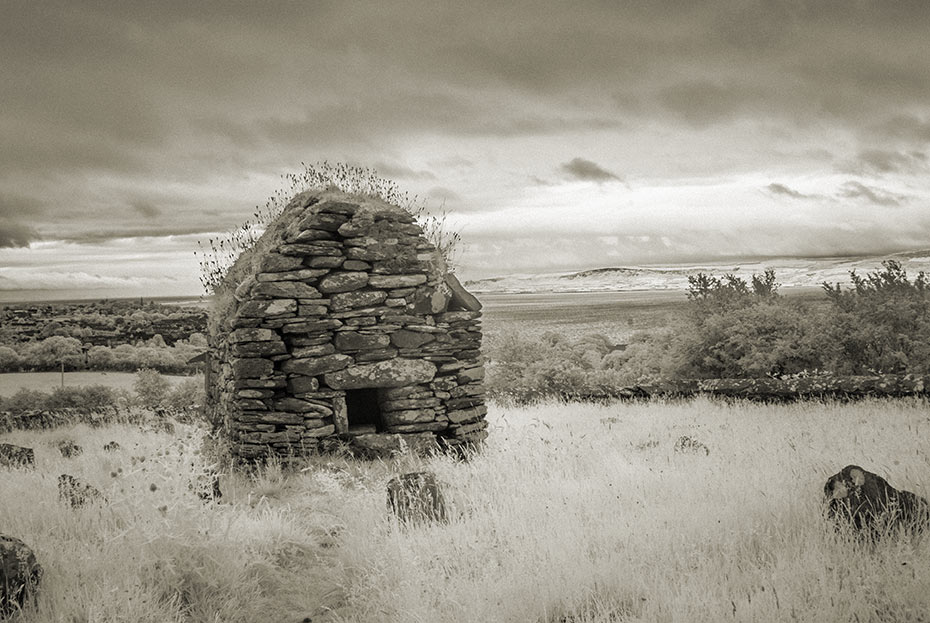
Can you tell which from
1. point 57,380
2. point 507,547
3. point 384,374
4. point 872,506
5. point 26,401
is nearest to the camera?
point 872,506

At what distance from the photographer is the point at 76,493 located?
211 inches

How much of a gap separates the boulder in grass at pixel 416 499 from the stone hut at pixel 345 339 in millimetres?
2387

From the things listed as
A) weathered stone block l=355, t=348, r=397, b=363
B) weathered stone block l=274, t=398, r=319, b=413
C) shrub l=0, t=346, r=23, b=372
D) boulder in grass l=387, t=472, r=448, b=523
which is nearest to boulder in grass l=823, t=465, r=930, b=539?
boulder in grass l=387, t=472, r=448, b=523

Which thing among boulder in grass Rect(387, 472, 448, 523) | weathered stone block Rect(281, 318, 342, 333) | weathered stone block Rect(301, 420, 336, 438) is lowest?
boulder in grass Rect(387, 472, 448, 523)

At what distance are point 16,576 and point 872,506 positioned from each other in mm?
5711

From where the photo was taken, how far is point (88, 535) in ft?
15.8

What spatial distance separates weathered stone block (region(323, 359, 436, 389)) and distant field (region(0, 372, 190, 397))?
1508 cm

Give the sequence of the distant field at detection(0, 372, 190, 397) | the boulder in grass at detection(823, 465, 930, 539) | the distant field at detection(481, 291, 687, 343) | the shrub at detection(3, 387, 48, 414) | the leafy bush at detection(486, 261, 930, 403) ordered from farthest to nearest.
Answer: the distant field at detection(481, 291, 687, 343) < the distant field at detection(0, 372, 190, 397) < the shrub at detection(3, 387, 48, 414) < the leafy bush at detection(486, 261, 930, 403) < the boulder in grass at detection(823, 465, 930, 539)

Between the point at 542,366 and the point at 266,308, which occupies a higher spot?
the point at 266,308

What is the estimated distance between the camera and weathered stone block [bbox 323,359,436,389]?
8703 millimetres

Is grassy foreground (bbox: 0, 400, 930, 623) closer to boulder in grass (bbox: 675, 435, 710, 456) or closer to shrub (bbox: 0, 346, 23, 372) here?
boulder in grass (bbox: 675, 435, 710, 456)

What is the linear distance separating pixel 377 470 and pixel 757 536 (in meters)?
4.83

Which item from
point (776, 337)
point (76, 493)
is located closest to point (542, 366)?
point (776, 337)

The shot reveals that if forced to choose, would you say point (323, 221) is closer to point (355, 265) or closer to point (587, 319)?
point (355, 265)
